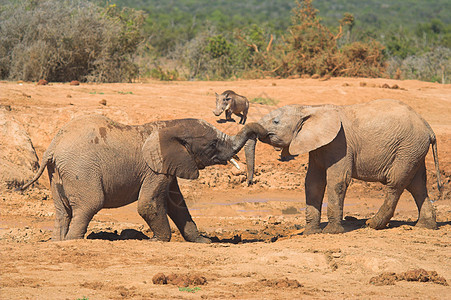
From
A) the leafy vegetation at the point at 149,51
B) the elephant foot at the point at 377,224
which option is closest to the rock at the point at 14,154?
the elephant foot at the point at 377,224

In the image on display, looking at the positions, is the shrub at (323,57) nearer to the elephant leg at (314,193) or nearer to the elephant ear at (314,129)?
the elephant leg at (314,193)

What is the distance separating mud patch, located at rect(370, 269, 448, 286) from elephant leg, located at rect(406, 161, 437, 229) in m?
3.36

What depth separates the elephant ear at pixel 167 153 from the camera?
8.76m

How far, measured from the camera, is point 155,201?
8.77 meters

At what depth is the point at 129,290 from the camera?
631cm

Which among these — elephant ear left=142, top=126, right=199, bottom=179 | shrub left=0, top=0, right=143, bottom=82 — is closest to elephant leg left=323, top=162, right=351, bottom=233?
elephant ear left=142, top=126, right=199, bottom=179

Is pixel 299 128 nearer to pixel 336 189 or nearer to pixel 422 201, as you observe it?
pixel 336 189

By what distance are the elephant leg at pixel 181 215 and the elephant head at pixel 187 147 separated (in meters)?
0.43

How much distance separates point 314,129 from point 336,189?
898 millimetres

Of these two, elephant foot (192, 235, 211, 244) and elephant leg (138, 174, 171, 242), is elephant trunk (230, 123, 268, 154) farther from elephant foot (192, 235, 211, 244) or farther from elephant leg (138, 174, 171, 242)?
elephant foot (192, 235, 211, 244)

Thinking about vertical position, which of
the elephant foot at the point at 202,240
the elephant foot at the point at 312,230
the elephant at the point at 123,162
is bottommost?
the elephant foot at the point at 312,230

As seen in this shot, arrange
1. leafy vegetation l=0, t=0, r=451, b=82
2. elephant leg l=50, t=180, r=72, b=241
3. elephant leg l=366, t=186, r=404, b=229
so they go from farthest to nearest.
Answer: leafy vegetation l=0, t=0, r=451, b=82 < elephant leg l=366, t=186, r=404, b=229 < elephant leg l=50, t=180, r=72, b=241

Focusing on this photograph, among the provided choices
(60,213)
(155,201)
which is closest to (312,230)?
(155,201)

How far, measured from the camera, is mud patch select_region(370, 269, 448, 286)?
6929 millimetres
